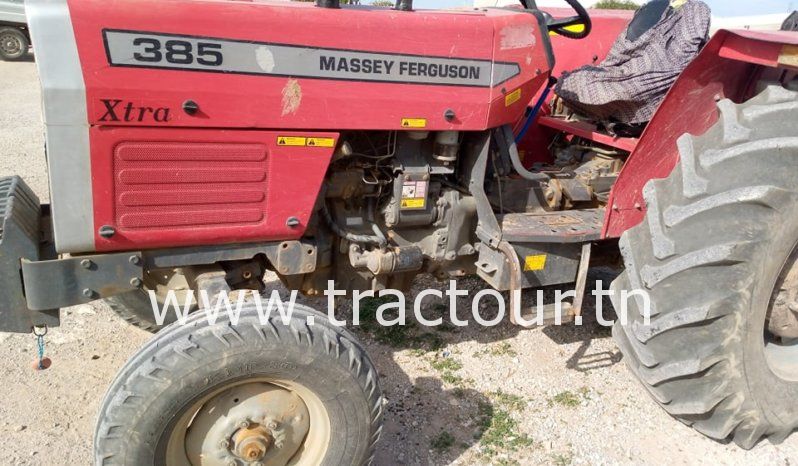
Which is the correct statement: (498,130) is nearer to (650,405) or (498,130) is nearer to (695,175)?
(695,175)

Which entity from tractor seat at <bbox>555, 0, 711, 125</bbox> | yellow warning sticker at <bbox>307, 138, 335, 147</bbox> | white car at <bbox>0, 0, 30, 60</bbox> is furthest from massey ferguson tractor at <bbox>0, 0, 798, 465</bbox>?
white car at <bbox>0, 0, 30, 60</bbox>

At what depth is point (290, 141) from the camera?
236cm

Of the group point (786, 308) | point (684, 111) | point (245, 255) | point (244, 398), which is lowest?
point (244, 398)

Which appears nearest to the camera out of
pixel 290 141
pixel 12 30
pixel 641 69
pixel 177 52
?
pixel 177 52

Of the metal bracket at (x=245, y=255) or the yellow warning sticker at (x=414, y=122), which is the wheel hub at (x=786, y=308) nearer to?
the yellow warning sticker at (x=414, y=122)

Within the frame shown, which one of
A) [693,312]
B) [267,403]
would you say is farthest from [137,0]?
[693,312]

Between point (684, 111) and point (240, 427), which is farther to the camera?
point (684, 111)

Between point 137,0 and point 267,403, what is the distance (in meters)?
1.47

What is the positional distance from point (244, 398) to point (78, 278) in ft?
2.44

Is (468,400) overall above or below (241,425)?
below

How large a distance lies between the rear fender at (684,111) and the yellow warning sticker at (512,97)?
1.94ft

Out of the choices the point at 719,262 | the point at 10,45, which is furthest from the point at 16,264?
the point at 10,45

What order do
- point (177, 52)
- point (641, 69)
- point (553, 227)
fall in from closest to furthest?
point (177, 52)
point (553, 227)
point (641, 69)

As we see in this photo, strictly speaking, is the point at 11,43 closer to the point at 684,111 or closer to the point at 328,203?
the point at 328,203
